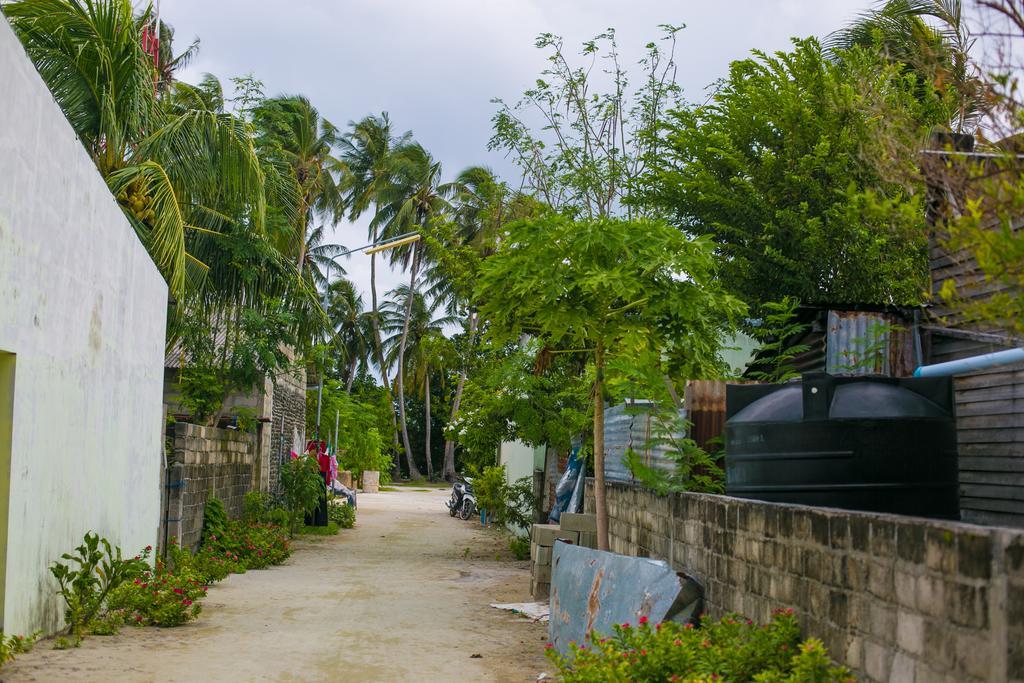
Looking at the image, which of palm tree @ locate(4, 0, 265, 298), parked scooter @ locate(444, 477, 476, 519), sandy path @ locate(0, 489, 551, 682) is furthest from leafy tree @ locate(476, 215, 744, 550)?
parked scooter @ locate(444, 477, 476, 519)

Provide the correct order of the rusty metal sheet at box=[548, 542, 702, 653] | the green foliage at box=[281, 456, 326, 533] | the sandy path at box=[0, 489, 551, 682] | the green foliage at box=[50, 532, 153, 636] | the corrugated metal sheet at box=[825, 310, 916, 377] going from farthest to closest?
the green foliage at box=[281, 456, 326, 533]
the corrugated metal sheet at box=[825, 310, 916, 377]
the green foliage at box=[50, 532, 153, 636]
the sandy path at box=[0, 489, 551, 682]
the rusty metal sheet at box=[548, 542, 702, 653]

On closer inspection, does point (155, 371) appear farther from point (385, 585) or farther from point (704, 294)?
point (704, 294)

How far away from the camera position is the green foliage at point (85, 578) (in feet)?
27.4

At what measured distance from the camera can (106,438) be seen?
31.6 ft

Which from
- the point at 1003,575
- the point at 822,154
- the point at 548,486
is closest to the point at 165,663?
the point at 1003,575

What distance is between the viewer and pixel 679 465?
8.43 metres

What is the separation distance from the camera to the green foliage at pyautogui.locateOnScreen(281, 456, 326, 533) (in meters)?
21.0

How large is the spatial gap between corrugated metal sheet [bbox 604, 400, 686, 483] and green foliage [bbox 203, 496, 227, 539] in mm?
6306

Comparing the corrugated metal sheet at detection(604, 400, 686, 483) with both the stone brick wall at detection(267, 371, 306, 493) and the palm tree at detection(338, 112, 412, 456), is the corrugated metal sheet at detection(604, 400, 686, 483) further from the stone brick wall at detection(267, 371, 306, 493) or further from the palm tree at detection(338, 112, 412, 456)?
the palm tree at detection(338, 112, 412, 456)

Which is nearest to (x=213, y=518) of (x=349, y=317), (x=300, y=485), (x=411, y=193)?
(x=300, y=485)

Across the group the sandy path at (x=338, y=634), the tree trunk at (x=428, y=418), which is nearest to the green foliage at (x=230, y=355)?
the sandy path at (x=338, y=634)

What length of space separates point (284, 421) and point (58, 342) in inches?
694

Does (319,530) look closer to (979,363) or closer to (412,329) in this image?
(979,363)

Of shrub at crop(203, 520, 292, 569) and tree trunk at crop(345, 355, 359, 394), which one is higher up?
tree trunk at crop(345, 355, 359, 394)
